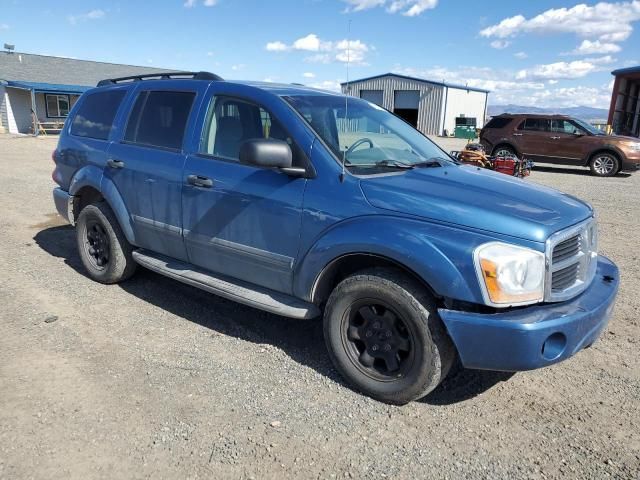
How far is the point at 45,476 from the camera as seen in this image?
2.57 m

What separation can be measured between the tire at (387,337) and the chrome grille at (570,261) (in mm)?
674

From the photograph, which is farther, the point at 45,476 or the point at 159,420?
the point at 159,420

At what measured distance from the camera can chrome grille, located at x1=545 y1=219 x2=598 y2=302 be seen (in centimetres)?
286

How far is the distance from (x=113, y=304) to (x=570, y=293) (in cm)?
376

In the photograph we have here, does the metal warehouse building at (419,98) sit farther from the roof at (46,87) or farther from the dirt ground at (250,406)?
the dirt ground at (250,406)

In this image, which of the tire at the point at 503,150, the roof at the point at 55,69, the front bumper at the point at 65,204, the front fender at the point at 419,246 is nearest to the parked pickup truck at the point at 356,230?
the front fender at the point at 419,246

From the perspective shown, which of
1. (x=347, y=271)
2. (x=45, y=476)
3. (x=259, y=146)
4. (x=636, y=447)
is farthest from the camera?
(x=347, y=271)

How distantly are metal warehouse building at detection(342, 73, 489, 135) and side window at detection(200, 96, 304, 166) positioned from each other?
40.0 meters

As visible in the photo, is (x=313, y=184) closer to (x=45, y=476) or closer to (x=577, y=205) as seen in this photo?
(x=577, y=205)

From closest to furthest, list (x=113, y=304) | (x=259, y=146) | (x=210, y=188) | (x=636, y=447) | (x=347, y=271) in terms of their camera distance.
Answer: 1. (x=636, y=447)
2. (x=259, y=146)
3. (x=347, y=271)
4. (x=210, y=188)
5. (x=113, y=304)

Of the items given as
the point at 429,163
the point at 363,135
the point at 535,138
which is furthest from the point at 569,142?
the point at 363,135

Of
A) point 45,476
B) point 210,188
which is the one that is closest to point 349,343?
point 210,188

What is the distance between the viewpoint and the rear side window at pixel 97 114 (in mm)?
4984

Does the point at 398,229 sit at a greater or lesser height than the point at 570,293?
greater
